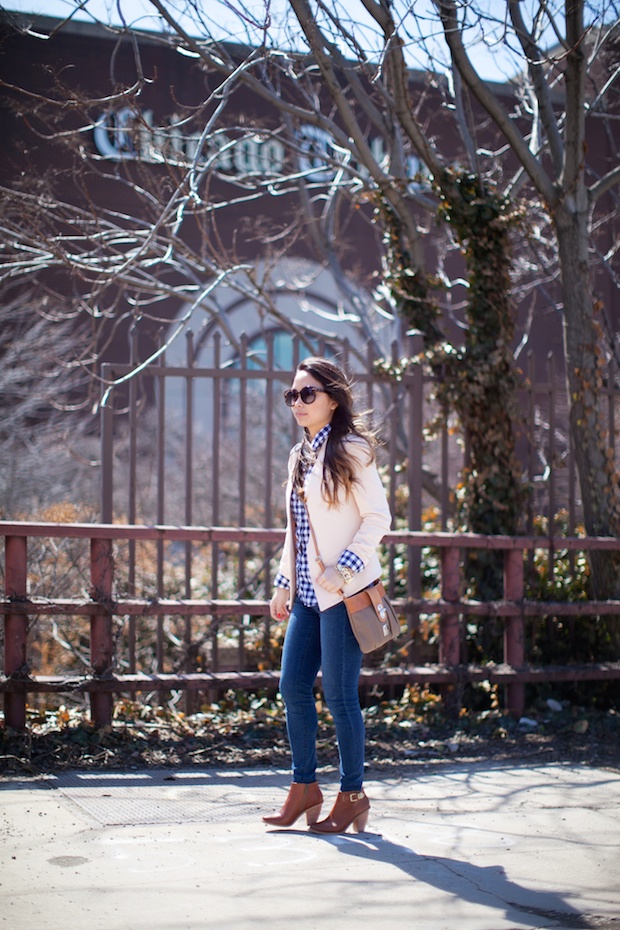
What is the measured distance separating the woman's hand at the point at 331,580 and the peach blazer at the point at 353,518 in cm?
9

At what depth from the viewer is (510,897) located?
3.20 m

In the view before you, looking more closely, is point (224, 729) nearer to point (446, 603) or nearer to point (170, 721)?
point (170, 721)

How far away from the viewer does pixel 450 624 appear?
6043 mm

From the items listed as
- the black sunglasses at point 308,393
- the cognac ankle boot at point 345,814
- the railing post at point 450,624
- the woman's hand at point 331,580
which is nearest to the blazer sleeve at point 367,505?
the woman's hand at point 331,580

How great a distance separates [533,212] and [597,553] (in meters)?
4.40

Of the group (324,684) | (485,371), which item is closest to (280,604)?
(324,684)

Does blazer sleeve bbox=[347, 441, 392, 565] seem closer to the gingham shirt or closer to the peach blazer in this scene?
the peach blazer

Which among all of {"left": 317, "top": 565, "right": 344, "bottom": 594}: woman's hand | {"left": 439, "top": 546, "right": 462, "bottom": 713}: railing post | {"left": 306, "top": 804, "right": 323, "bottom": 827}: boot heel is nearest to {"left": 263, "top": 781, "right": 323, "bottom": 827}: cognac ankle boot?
{"left": 306, "top": 804, "right": 323, "bottom": 827}: boot heel

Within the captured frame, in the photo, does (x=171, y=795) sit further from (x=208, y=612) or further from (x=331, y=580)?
(x=331, y=580)

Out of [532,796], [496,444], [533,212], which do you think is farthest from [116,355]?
[532,796]

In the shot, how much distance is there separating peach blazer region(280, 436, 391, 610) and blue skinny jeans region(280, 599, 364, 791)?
0.54 feet

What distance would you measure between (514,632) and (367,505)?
2.68 m

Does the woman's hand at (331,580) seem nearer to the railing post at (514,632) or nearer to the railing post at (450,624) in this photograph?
the railing post at (450,624)

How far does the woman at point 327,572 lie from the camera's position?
150 inches
